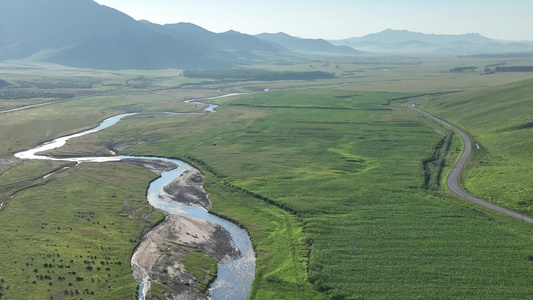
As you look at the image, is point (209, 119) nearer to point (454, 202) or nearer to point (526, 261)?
point (454, 202)

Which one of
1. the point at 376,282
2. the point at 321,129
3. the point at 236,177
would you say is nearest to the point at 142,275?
the point at 376,282

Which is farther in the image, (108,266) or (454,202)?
(454,202)

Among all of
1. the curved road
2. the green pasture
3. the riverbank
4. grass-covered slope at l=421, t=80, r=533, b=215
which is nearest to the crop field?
the green pasture

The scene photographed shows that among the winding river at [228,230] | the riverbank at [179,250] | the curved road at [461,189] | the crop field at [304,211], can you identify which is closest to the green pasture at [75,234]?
the crop field at [304,211]

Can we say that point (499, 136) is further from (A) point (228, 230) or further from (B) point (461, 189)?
(A) point (228, 230)

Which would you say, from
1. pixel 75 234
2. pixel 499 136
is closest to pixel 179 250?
pixel 75 234

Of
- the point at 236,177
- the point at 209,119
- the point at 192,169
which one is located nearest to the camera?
the point at 236,177

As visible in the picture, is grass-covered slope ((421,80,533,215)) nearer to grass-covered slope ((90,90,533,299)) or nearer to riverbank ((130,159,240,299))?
grass-covered slope ((90,90,533,299))
